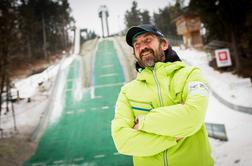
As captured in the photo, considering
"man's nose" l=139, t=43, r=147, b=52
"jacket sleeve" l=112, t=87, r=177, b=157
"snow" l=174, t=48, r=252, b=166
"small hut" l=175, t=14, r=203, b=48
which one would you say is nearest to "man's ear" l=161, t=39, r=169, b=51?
"man's nose" l=139, t=43, r=147, b=52

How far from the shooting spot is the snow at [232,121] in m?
6.04

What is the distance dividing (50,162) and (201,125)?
9.26 meters

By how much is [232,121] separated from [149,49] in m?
8.10

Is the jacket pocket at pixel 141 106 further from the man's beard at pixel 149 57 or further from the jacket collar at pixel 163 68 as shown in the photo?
the man's beard at pixel 149 57

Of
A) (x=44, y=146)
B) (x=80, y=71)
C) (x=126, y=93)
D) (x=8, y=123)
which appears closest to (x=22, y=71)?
(x=80, y=71)

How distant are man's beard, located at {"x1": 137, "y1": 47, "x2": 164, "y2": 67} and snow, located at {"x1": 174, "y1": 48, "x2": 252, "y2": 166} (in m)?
3.91

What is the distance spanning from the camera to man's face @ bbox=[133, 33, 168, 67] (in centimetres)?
244

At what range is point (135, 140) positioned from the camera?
216cm

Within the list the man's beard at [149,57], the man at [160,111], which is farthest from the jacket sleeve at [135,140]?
the man's beard at [149,57]

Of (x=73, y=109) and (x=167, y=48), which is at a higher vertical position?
(x=167, y=48)

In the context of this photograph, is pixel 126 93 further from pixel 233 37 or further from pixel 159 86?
pixel 233 37

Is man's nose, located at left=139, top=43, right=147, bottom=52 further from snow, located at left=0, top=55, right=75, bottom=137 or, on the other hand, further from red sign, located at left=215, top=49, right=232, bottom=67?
snow, located at left=0, top=55, right=75, bottom=137

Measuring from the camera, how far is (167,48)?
2.60 meters

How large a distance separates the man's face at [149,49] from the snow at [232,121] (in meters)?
3.89
